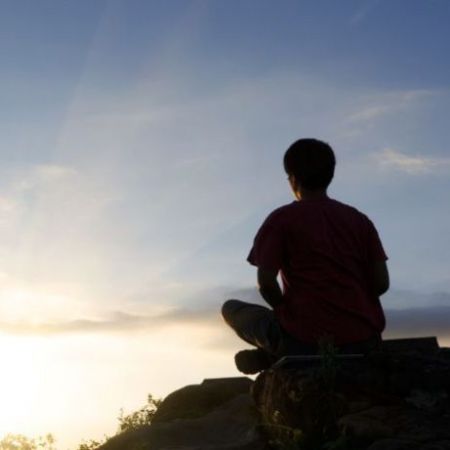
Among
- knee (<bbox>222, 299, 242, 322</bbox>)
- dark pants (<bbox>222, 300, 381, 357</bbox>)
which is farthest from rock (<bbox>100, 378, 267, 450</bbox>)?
knee (<bbox>222, 299, 242, 322</bbox>)

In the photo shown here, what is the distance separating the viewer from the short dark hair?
6.59 meters

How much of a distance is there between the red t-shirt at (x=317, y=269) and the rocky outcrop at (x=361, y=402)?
0.44 m

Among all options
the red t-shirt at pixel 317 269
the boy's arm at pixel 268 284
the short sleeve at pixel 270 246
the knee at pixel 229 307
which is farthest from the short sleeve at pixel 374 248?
the knee at pixel 229 307

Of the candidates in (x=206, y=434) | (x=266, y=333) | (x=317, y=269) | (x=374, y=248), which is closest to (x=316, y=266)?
(x=317, y=269)

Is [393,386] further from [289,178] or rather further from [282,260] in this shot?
[289,178]

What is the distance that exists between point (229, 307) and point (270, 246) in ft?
→ 4.30

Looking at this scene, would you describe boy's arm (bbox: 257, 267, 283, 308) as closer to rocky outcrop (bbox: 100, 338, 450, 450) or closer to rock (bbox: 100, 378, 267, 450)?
rocky outcrop (bbox: 100, 338, 450, 450)

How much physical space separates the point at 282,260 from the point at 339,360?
40.6 inches

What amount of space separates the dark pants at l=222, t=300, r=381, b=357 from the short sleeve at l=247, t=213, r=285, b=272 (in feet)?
1.74

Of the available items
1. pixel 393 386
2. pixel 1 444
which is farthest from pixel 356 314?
pixel 1 444

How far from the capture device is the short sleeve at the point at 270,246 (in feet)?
21.1

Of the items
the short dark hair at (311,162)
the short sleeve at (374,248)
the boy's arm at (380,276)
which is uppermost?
the short dark hair at (311,162)

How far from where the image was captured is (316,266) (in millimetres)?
6512

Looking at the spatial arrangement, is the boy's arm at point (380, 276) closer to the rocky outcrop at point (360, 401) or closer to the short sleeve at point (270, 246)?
the rocky outcrop at point (360, 401)
